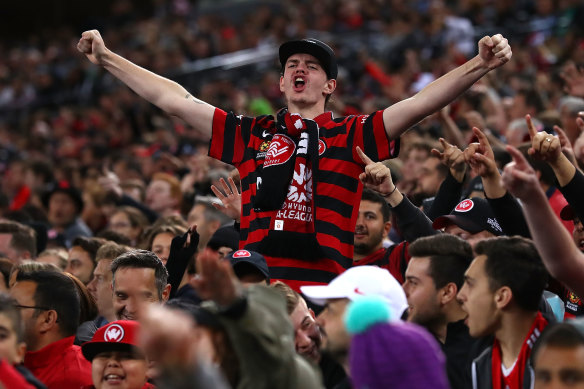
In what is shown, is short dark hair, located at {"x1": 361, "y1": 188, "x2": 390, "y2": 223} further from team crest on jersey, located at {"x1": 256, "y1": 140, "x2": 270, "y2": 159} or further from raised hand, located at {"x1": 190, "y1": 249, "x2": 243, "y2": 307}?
raised hand, located at {"x1": 190, "y1": 249, "x2": 243, "y2": 307}

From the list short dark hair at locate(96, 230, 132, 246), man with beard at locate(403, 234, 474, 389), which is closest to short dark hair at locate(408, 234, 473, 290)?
man with beard at locate(403, 234, 474, 389)

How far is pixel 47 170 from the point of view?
12188mm

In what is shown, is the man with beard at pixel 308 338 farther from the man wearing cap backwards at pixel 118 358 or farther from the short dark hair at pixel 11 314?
the short dark hair at pixel 11 314

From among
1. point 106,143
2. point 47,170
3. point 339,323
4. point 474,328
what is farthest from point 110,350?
point 106,143

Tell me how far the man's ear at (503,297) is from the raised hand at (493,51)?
4.26ft

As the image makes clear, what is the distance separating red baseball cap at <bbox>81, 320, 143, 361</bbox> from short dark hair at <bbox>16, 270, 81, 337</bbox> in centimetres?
66

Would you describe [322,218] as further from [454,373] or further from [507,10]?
[507,10]

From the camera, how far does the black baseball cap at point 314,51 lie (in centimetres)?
509

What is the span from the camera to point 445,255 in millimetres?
4344

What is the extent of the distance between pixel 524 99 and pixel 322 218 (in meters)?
4.85

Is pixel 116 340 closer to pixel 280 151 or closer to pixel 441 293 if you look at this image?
pixel 280 151

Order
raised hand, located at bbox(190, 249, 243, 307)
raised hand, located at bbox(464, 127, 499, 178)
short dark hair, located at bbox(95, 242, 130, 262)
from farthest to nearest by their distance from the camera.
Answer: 1. short dark hair, located at bbox(95, 242, 130, 262)
2. raised hand, located at bbox(464, 127, 499, 178)
3. raised hand, located at bbox(190, 249, 243, 307)

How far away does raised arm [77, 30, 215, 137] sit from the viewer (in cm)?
515

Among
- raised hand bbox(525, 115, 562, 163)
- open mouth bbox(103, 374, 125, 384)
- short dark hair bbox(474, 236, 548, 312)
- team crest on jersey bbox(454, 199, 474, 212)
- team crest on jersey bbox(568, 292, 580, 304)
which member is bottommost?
open mouth bbox(103, 374, 125, 384)
